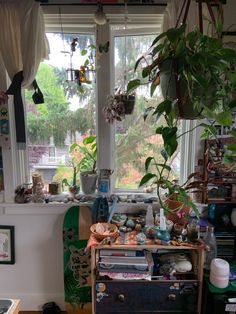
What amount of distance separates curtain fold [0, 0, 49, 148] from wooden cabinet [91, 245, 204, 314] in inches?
48.4

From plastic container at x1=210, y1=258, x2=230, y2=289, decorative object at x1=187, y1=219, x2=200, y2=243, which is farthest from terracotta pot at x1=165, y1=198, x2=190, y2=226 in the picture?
plastic container at x1=210, y1=258, x2=230, y2=289

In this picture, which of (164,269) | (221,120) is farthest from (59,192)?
(221,120)

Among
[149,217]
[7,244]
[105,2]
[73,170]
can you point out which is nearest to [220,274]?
[149,217]

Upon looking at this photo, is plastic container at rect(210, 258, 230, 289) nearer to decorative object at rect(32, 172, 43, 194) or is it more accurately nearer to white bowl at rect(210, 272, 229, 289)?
white bowl at rect(210, 272, 229, 289)

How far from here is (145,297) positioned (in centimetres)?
180

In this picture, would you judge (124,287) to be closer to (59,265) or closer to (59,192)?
(59,265)

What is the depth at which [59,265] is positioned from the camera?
222 centimetres

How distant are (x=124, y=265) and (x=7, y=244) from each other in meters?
0.98

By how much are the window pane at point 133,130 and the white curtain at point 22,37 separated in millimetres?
544

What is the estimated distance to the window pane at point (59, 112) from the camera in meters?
2.05

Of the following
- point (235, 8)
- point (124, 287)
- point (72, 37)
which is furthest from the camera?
point (72, 37)

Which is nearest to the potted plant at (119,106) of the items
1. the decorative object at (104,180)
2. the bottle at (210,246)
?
the decorative object at (104,180)

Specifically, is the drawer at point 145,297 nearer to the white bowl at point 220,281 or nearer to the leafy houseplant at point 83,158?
the white bowl at point 220,281

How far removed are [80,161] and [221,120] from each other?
131 cm
